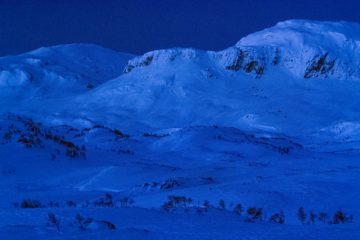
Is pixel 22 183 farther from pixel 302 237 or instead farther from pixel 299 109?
pixel 299 109

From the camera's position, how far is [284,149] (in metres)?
16.5

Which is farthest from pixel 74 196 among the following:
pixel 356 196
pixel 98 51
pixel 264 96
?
pixel 98 51

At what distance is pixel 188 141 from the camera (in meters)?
17.3

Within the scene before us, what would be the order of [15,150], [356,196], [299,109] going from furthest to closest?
1. [299,109]
2. [15,150]
3. [356,196]

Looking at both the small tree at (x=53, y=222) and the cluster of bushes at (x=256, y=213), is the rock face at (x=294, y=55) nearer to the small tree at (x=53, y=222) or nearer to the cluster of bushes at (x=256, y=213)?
the cluster of bushes at (x=256, y=213)

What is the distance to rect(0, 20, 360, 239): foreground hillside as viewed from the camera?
A: 467 centimetres

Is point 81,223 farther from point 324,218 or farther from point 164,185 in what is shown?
point 164,185

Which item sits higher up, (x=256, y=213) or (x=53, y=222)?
(x=256, y=213)

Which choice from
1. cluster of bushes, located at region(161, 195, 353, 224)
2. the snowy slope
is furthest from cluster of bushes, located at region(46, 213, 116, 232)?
the snowy slope

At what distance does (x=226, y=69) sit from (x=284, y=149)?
2065 centimetres

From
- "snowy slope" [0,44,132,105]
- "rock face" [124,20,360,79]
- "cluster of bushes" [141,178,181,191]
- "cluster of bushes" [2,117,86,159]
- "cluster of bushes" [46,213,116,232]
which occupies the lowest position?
"cluster of bushes" [46,213,116,232]

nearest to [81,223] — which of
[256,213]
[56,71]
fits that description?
[256,213]

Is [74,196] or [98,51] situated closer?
[74,196]

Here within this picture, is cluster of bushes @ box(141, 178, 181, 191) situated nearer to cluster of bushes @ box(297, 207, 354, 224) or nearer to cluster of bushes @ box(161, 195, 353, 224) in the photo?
cluster of bushes @ box(161, 195, 353, 224)
